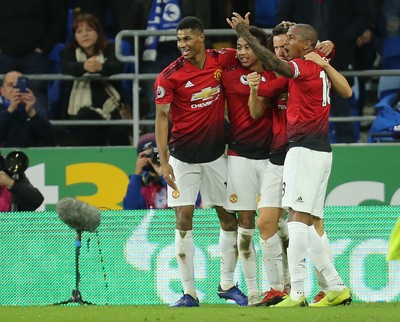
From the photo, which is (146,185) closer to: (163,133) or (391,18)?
(163,133)

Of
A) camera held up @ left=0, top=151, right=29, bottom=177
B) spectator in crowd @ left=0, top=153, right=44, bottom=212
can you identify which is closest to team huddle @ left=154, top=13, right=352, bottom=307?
camera held up @ left=0, top=151, right=29, bottom=177

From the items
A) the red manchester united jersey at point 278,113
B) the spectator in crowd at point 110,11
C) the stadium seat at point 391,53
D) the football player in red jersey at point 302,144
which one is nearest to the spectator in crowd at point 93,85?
the spectator in crowd at point 110,11

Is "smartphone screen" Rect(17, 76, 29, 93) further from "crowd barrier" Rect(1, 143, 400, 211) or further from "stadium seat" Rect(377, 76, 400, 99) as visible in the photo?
"stadium seat" Rect(377, 76, 400, 99)

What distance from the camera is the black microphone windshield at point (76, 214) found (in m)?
13.0

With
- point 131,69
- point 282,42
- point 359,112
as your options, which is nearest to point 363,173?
point 359,112

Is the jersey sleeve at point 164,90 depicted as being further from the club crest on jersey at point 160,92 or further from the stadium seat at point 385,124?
the stadium seat at point 385,124

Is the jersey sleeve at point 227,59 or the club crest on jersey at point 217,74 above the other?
the jersey sleeve at point 227,59

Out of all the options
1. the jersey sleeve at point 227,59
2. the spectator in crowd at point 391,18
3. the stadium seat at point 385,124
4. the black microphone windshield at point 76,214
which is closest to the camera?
the jersey sleeve at point 227,59

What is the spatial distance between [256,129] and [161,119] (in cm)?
87

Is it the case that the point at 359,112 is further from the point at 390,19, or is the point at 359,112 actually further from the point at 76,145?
the point at 76,145

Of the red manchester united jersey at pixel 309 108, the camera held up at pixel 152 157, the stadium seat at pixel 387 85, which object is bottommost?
the camera held up at pixel 152 157

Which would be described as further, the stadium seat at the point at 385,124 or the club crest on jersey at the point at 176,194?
the stadium seat at the point at 385,124

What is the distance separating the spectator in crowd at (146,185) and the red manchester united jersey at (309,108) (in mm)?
3790

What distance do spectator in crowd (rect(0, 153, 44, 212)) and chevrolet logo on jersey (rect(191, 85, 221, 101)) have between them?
272cm
